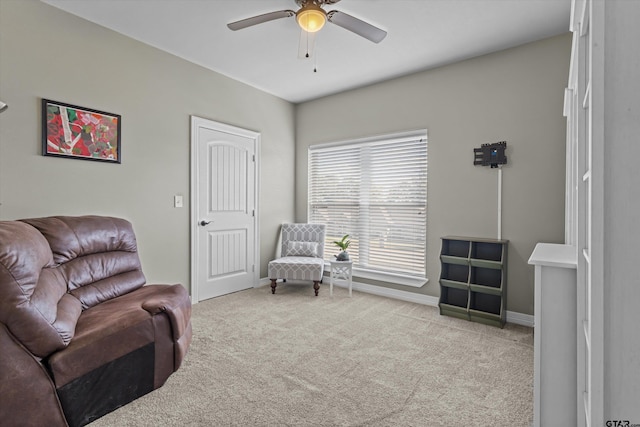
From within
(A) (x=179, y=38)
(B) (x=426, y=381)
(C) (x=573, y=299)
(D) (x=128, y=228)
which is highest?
(A) (x=179, y=38)

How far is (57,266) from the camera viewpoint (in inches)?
85.6

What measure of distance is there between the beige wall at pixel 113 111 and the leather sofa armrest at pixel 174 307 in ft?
3.86

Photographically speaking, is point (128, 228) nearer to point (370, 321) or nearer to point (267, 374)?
point (267, 374)

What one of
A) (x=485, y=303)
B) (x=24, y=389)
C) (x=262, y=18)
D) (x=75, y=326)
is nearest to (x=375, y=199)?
(x=485, y=303)

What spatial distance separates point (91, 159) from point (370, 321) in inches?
119

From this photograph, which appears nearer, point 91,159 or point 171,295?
point 171,295

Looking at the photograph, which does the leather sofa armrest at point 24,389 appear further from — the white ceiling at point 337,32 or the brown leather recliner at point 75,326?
the white ceiling at point 337,32

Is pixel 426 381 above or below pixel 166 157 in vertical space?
below

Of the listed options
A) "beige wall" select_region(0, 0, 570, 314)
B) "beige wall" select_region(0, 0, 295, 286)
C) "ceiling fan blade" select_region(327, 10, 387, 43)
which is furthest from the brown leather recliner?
"ceiling fan blade" select_region(327, 10, 387, 43)

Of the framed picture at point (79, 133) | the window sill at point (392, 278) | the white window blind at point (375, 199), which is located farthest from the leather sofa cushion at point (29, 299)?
the white window blind at point (375, 199)

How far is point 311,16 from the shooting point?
2.35m

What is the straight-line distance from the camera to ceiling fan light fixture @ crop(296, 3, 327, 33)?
2334 millimetres

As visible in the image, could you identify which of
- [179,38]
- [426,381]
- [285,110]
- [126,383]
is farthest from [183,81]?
[426,381]

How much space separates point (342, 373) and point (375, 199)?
A: 2512 millimetres
